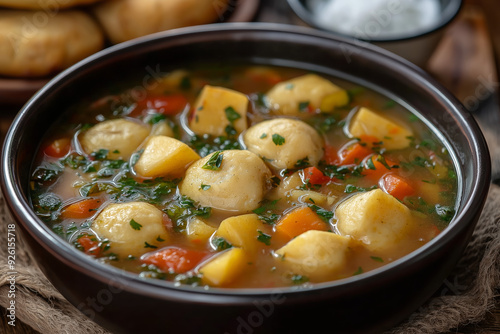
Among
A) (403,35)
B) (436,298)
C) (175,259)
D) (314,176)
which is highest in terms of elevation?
(403,35)

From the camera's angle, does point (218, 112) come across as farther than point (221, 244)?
Yes

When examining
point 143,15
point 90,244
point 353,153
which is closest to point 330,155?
point 353,153

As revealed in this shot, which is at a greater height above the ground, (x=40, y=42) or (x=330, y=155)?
(x=40, y=42)

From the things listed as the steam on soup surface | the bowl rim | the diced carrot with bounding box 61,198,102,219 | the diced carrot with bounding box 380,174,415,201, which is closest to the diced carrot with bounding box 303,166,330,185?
the steam on soup surface

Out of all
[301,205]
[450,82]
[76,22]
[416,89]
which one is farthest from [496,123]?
[76,22]

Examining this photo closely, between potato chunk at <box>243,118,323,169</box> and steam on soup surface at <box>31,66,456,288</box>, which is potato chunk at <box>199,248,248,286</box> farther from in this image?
potato chunk at <box>243,118,323,169</box>

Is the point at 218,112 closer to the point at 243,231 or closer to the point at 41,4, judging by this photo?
the point at 243,231

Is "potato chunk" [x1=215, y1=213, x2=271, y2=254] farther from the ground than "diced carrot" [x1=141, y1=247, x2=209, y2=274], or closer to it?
farther from the ground
